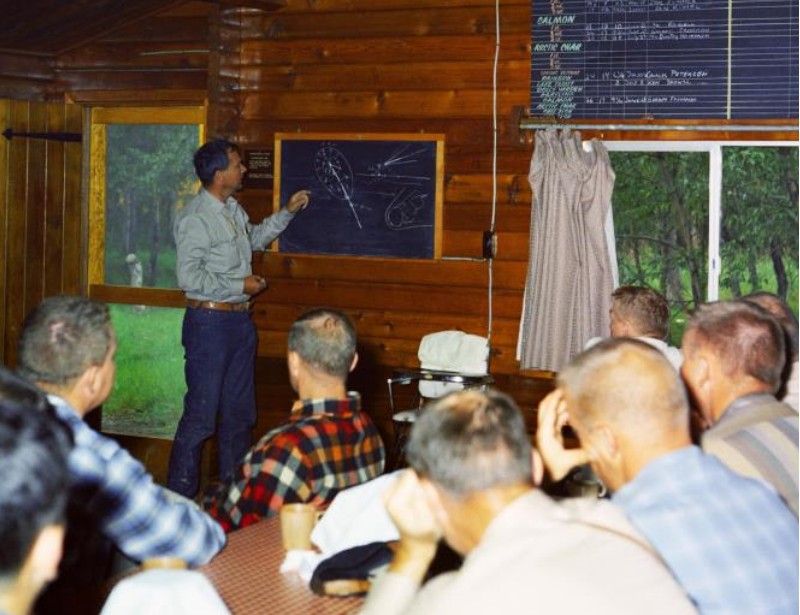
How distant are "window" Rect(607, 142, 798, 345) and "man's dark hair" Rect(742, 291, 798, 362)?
1394mm

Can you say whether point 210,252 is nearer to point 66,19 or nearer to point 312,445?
point 66,19

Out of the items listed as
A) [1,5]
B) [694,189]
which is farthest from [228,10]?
[694,189]

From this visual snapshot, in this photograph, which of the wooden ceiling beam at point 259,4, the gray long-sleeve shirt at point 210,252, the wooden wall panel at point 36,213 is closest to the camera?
the gray long-sleeve shirt at point 210,252

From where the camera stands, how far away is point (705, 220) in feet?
20.0

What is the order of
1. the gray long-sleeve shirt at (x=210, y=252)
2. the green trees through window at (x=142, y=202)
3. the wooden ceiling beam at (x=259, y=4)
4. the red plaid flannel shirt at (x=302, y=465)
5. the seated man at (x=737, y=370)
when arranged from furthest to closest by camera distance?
the green trees through window at (x=142, y=202) < the wooden ceiling beam at (x=259, y=4) < the gray long-sleeve shirt at (x=210, y=252) < the red plaid flannel shirt at (x=302, y=465) < the seated man at (x=737, y=370)

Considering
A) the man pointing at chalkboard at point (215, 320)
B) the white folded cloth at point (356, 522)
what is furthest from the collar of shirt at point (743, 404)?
the man pointing at chalkboard at point (215, 320)

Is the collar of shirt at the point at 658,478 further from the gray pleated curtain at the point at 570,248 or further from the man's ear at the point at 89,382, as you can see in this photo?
the gray pleated curtain at the point at 570,248

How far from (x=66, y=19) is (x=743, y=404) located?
536 centimetres

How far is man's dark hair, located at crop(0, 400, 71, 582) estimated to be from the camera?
4.17 feet

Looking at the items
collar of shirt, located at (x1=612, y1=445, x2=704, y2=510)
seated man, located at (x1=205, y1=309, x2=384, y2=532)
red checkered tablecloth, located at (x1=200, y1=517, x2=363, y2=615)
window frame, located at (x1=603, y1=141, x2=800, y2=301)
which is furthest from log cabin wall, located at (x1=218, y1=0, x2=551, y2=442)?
collar of shirt, located at (x1=612, y1=445, x2=704, y2=510)

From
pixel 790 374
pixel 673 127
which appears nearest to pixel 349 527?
pixel 790 374

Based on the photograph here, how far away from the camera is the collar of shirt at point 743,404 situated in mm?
3020

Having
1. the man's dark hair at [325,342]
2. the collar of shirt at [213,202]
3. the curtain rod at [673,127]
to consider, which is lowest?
the man's dark hair at [325,342]

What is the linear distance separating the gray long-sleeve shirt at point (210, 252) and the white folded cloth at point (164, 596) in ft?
13.8
